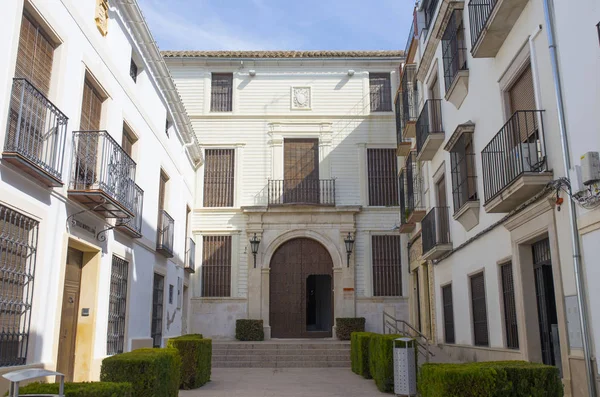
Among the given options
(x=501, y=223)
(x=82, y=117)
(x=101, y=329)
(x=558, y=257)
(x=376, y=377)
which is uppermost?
(x=82, y=117)

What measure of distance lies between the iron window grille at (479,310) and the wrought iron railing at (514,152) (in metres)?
2.42

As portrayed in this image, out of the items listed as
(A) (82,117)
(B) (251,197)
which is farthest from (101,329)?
(B) (251,197)

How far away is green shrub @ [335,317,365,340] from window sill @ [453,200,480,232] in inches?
315

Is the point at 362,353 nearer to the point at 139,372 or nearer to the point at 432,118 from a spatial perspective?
the point at 432,118

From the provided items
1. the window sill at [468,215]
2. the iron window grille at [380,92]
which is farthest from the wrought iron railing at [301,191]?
Answer: the window sill at [468,215]

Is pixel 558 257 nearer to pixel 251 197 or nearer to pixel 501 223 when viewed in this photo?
pixel 501 223

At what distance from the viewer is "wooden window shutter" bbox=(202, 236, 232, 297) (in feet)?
65.0

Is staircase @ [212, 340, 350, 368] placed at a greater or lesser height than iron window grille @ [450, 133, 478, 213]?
lesser

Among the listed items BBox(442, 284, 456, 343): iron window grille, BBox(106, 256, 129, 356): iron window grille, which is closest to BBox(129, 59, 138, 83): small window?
BBox(106, 256, 129, 356): iron window grille

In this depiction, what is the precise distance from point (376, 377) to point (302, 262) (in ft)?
30.2

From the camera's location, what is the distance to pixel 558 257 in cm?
761

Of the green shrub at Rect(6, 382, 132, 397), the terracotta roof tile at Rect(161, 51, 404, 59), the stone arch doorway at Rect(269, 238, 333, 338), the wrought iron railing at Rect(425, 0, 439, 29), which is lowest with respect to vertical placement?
the green shrub at Rect(6, 382, 132, 397)

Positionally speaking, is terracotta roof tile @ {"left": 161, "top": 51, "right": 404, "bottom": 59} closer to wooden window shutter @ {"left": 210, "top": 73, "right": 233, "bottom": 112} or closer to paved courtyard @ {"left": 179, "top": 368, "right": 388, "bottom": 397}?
wooden window shutter @ {"left": 210, "top": 73, "right": 233, "bottom": 112}

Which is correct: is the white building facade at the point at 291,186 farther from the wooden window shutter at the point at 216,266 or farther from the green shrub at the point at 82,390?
the green shrub at the point at 82,390
